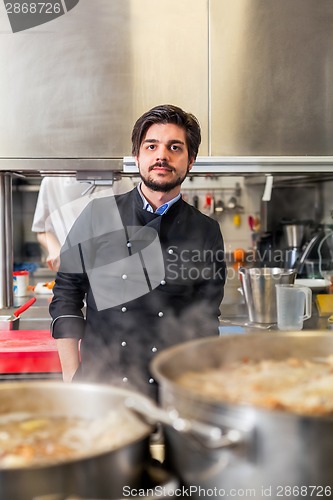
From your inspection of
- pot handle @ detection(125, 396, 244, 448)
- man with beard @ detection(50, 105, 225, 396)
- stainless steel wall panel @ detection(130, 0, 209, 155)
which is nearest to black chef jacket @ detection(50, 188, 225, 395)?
man with beard @ detection(50, 105, 225, 396)

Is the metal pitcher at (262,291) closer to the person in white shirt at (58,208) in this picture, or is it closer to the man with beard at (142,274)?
the man with beard at (142,274)

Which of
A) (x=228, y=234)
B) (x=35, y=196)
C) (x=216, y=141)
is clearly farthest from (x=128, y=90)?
(x=35, y=196)

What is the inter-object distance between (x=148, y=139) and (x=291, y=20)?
3.83ft

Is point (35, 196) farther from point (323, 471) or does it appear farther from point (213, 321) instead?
point (323, 471)

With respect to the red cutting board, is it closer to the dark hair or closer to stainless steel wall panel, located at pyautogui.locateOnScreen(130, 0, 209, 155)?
the dark hair

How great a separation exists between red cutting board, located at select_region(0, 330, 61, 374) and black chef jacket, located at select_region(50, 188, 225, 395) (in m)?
0.17

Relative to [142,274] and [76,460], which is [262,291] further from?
[76,460]

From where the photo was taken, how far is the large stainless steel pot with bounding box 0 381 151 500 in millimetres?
672

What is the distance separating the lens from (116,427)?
0.82m

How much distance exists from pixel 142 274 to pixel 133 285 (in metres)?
0.07

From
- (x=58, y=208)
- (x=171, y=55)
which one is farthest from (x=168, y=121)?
(x=58, y=208)

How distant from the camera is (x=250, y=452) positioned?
72 centimetres

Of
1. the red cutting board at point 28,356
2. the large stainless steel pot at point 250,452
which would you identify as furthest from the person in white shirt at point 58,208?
the large stainless steel pot at point 250,452

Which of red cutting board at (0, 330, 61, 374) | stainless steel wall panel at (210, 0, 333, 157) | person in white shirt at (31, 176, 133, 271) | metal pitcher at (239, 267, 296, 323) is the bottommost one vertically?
red cutting board at (0, 330, 61, 374)
